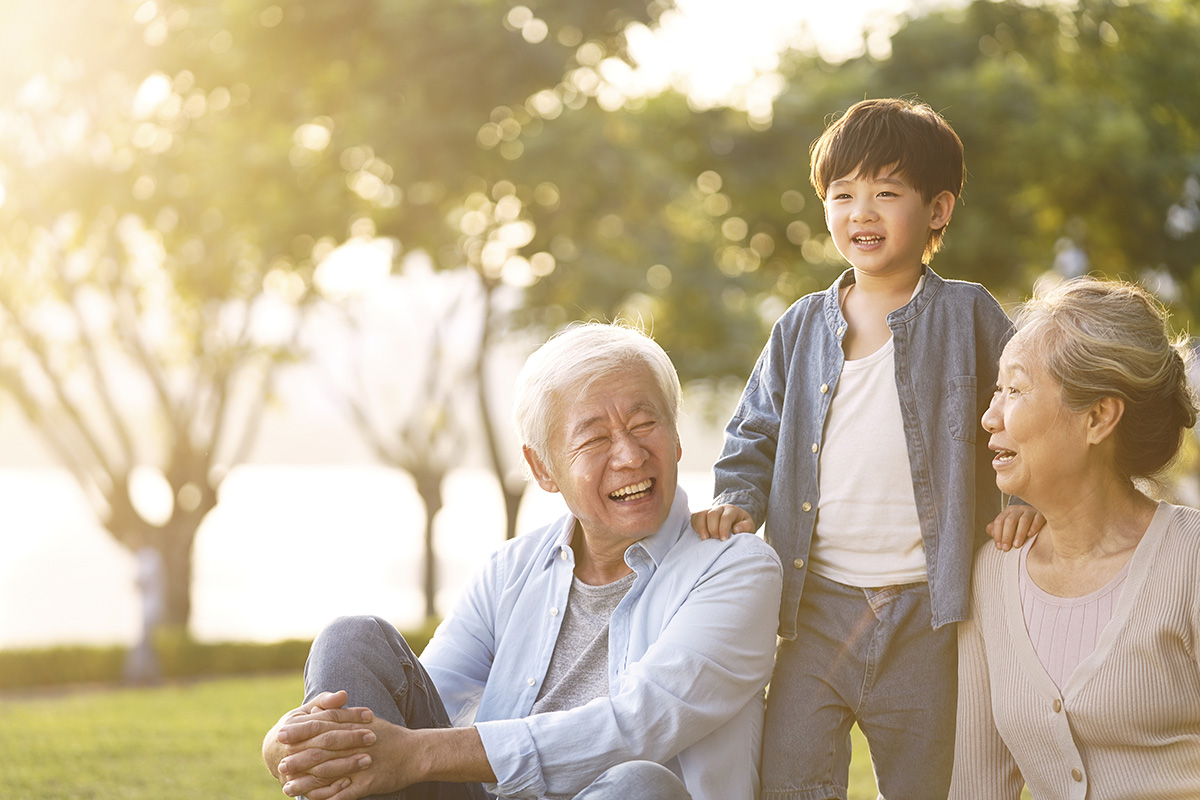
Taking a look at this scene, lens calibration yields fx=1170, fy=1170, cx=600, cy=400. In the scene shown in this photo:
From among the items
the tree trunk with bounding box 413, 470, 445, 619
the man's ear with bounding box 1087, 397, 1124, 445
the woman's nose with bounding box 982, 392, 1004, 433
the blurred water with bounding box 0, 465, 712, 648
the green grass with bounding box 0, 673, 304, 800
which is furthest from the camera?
the blurred water with bounding box 0, 465, 712, 648

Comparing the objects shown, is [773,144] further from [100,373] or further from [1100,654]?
[1100,654]

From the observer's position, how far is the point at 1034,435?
247 centimetres

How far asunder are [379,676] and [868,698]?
3.98 ft

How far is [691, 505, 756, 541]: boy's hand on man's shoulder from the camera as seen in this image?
8.91 feet

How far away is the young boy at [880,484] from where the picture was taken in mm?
2852

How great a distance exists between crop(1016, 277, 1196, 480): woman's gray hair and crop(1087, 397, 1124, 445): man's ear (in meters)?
0.01

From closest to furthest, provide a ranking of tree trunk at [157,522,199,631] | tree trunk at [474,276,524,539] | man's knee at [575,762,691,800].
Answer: man's knee at [575,762,691,800] → tree trunk at [157,522,199,631] → tree trunk at [474,276,524,539]

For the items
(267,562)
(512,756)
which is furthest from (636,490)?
(267,562)

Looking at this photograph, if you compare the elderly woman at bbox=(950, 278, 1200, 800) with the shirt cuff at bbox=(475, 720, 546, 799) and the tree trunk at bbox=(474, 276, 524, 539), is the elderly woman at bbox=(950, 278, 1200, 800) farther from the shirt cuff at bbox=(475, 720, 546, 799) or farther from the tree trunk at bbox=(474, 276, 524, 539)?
the tree trunk at bbox=(474, 276, 524, 539)

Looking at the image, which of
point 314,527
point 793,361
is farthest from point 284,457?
point 793,361

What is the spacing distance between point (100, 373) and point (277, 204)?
3.65m

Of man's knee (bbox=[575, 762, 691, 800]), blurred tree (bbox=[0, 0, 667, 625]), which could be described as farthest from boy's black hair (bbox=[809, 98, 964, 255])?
blurred tree (bbox=[0, 0, 667, 625])

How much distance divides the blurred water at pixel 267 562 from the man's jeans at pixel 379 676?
20.6 inches

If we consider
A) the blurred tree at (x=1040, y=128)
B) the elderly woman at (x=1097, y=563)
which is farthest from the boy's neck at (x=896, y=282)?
the blurred tree at (x=1040, y=128)
